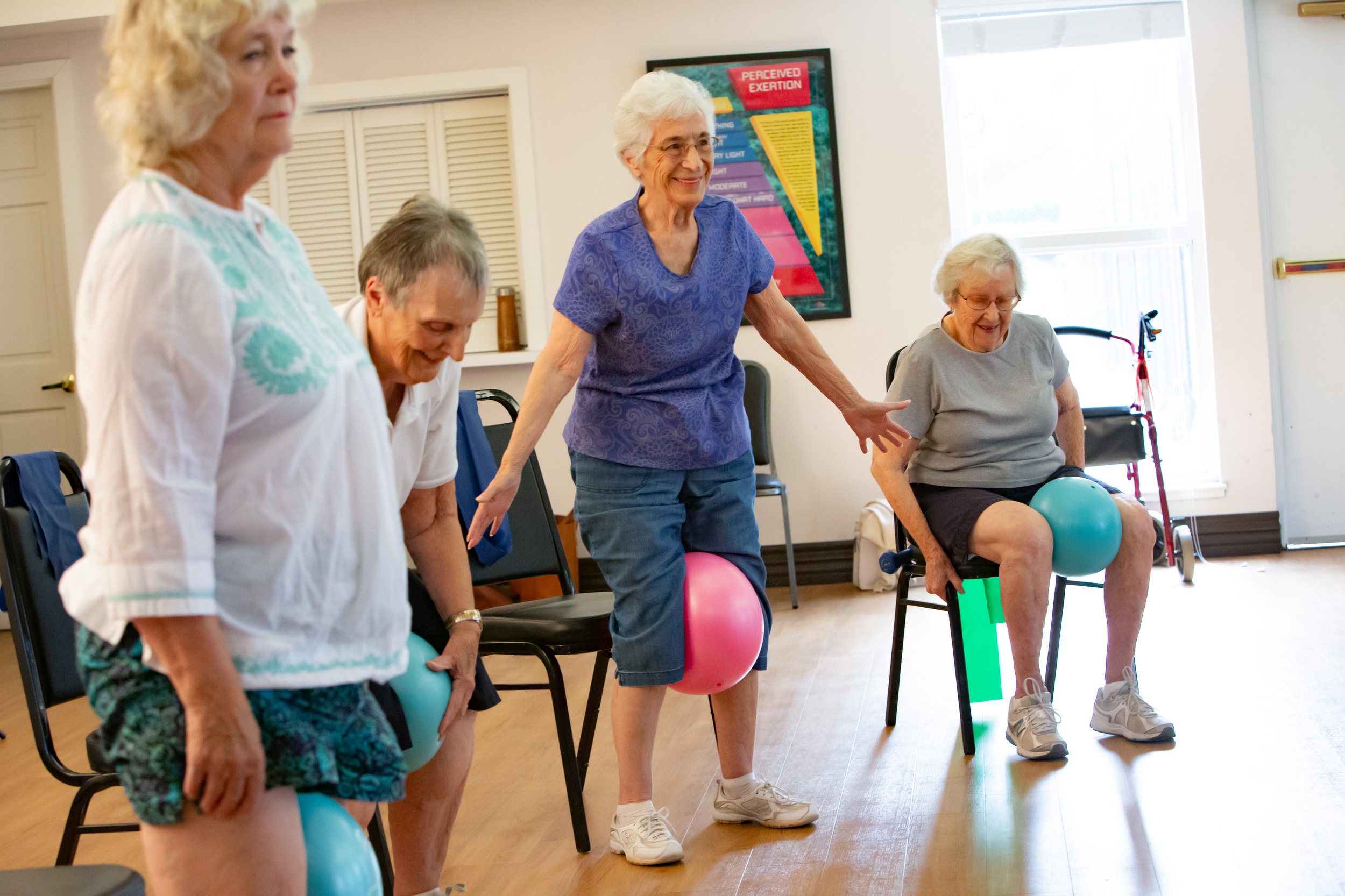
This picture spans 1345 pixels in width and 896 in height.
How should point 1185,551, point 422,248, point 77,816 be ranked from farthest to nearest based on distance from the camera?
point 1185,551 < point 77,816 < point 422,248

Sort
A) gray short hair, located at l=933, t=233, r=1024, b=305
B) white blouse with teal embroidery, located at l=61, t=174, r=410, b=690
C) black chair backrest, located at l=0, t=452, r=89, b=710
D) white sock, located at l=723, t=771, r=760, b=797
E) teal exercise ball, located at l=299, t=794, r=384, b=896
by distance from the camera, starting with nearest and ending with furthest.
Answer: white blouse with teal embroidery, located at l=61, t=174, r=410, b=690, teal exercise ball, located at l=299, t=794, r=384, b=896, black chair backrest, located at l=0, t=452, r=89, b=710, white sock, located at l=723, t=771, r=760, b=797, gray short hair, located at l=933, t=233, r=1024, b=305

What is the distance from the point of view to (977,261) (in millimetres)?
2592

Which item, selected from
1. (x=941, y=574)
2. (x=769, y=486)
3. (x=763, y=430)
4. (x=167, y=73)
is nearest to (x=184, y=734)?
(x=167, y=73)

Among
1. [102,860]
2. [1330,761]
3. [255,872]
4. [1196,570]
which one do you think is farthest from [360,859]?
[1196,570]

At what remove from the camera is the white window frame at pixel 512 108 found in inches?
190

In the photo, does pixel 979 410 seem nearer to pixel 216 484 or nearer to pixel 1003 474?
pixel 1003 474

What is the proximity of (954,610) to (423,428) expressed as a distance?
4.72 ft

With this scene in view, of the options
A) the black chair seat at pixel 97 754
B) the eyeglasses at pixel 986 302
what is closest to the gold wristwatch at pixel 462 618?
the black chair seat at pixel 97 754

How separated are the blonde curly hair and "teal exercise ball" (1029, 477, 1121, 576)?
1.95m

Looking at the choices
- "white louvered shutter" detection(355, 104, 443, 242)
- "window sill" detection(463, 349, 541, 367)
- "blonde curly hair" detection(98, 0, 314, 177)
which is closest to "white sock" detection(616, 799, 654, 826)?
"blonde curly hair" detection(98, 0, 314, 177)

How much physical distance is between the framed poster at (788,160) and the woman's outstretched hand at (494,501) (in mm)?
2981

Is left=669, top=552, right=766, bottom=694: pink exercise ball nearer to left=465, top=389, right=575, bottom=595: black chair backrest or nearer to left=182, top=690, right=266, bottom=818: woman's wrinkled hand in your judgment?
left=465, top=389, right=575, bottom=595: black chair backrest

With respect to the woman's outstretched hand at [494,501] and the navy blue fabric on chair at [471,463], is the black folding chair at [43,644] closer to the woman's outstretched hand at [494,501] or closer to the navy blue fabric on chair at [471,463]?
the woman's outstretched hand at [494,501]

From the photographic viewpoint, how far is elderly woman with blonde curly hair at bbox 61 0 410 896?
0.87 meters
